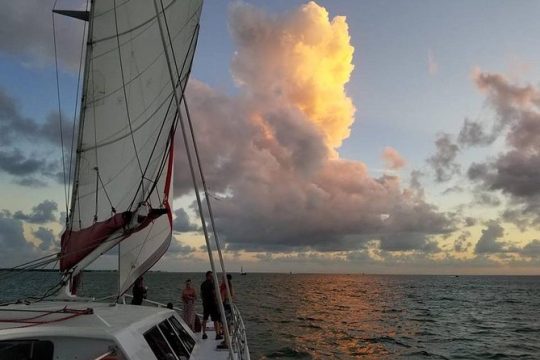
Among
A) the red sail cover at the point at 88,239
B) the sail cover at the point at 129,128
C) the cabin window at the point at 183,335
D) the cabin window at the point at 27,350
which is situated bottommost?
the cabin window at the point at 183,335

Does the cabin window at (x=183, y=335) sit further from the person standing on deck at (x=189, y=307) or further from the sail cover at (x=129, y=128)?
the person standing on deck at (x=189, y=307)

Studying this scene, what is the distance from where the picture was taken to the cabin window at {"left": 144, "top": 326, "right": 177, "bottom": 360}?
27.3ft

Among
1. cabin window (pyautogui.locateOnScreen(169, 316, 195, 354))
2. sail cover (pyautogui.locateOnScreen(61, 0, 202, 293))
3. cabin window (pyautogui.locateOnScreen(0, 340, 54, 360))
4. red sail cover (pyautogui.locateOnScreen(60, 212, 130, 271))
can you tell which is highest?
sail cover (pyautogui.locateOnScreen(61, 0, 202, 293))

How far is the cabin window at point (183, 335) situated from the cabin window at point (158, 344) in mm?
1618

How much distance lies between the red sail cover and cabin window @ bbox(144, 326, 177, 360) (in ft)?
6.25

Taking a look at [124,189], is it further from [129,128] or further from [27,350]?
[27,350]

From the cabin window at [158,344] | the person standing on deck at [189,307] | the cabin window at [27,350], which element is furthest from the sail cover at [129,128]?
the person standing on deck at [189,307]

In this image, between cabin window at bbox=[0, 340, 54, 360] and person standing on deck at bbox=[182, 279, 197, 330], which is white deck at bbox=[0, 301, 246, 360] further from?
person standing on deck at bbox=[182, 279, 197, 330]

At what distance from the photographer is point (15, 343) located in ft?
22.7

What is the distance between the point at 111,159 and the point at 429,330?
32897mm

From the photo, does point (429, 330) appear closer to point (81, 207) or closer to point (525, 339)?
point (525, 339)

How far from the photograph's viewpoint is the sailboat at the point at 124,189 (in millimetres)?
7098

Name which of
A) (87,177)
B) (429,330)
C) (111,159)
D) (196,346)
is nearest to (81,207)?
(87,177)

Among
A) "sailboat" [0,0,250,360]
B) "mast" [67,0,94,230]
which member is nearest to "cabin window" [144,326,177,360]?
"sailboat" [0,0,250,360]
